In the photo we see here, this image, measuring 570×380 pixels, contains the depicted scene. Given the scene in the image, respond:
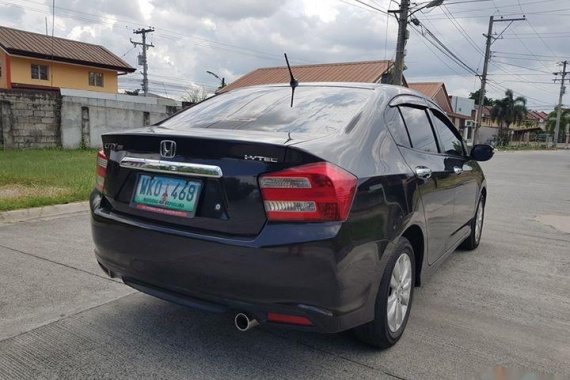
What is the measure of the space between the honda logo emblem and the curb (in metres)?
4.19

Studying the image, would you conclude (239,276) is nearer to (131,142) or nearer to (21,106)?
(131,142)

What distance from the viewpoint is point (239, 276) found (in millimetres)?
2281

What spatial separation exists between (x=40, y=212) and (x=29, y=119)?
11.0 m

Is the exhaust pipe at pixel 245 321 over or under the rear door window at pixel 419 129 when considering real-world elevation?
under

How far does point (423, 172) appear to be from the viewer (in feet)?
10.4

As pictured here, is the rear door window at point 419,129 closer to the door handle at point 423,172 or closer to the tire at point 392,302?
the door handle at point 423,172

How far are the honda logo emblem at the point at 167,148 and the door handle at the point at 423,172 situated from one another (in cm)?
152

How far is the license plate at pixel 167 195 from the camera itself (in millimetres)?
2432

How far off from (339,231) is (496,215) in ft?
20.5

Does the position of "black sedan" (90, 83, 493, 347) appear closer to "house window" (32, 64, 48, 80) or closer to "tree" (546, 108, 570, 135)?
"house window" (32, 64, 48, 80)

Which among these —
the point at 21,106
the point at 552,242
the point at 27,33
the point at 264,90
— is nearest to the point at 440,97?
the point at 27,33

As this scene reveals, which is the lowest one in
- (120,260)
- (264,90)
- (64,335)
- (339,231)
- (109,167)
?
(64,335)

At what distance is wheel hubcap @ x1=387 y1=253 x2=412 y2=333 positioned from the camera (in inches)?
112

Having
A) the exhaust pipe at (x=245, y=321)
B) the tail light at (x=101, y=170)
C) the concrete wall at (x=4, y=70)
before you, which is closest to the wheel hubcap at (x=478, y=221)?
the exhaust pipe at (x=245, y=321)
